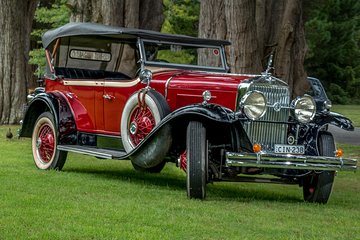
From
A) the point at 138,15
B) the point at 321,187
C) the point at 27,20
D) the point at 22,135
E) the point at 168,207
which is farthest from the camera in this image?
the point at 27,20

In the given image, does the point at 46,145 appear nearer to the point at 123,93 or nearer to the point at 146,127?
the point at 123,93

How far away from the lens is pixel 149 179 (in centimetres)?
1136

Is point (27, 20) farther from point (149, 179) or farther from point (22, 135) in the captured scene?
point (149, 179)

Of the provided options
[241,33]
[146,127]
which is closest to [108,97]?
[146,127]

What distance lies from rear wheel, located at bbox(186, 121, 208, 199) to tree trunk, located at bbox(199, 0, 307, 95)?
4089mm

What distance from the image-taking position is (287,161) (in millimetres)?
8695

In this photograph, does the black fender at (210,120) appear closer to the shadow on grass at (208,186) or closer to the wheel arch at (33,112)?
the shadow on grass at (208,186)

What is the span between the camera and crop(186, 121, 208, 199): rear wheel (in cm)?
870

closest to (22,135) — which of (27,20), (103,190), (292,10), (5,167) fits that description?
(5,167)

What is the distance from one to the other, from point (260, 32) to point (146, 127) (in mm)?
4579

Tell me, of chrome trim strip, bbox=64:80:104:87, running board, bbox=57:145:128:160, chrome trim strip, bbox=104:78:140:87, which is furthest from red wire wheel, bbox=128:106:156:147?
chrome trim strip, bbox=64:80:104:87

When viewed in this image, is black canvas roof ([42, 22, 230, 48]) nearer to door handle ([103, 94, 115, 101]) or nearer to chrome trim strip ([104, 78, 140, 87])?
chrome trim strip ([104, 78, 140, 87])

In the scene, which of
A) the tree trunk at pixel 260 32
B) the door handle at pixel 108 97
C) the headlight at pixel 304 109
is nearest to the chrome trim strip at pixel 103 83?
the door handle at pixel 108 97

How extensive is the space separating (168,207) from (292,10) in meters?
6.56
